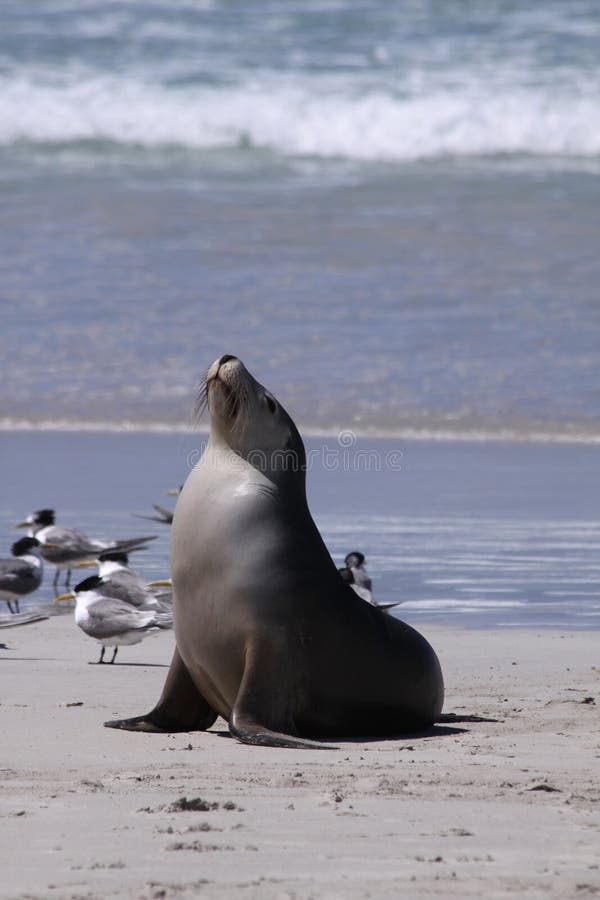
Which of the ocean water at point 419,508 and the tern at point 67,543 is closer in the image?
the ocean water at point 419,508

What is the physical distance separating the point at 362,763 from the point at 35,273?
13.2 m

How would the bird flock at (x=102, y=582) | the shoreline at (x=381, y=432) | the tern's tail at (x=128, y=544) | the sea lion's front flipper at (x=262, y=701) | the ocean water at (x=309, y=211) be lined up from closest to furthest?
the sea lion's front flipper at (x=262, y=701) < the bird flock at (x=102, y=582) < the tern's tail at (x=128, y=544) < the shoreline at (x=381, y=432) < the ocean water at (x=309, y=211)

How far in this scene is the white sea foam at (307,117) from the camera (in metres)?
25.8

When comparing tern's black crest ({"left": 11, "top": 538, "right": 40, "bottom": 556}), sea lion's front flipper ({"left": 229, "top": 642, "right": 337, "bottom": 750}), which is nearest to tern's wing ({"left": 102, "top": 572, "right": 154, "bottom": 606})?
tern's black crest ({"left": 11, "top": 538, "right": 40, "bottom": 556})

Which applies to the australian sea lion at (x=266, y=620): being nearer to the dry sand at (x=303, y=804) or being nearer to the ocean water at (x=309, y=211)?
the dry sand at (x=303, y=804)

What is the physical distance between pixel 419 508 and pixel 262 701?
16.3 feet

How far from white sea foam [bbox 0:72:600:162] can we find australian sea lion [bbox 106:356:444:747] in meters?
20.0

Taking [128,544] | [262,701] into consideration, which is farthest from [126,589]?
[262,701]

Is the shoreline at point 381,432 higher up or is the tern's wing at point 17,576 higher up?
the shoreline at point 381,432

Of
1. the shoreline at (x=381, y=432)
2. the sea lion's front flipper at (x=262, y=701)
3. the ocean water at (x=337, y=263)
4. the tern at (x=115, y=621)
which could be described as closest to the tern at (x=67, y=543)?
the ocean water at (x=337, y=263)

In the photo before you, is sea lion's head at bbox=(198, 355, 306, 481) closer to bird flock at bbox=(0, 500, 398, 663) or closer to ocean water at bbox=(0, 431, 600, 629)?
bird flock at bbox=(0, 500, 398, 663)

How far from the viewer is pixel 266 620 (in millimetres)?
5660

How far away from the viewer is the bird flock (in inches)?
294

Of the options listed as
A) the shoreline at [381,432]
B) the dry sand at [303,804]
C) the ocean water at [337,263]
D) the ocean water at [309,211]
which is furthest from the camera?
the ocean water at [309,211]
